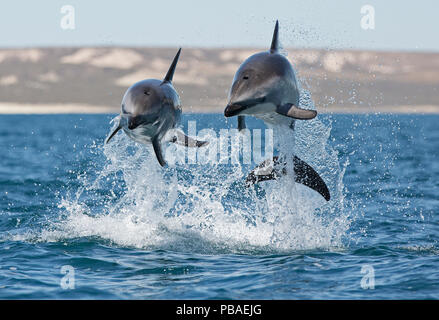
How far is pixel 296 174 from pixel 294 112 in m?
2.47

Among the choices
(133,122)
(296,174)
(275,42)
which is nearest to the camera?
(133,122)

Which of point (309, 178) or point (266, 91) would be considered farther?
point (309, 178)

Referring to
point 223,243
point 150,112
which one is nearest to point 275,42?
point 150,112

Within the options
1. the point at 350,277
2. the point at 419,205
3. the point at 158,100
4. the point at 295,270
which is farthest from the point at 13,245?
the point at 419,205

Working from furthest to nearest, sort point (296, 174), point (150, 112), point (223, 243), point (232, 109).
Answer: point (223, 243) < point (296, 174) < point (150, 112) < point (232, 109)

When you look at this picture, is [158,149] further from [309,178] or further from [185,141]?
[309,178]

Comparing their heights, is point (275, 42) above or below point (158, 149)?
above

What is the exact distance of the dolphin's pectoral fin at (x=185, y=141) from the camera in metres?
13.5

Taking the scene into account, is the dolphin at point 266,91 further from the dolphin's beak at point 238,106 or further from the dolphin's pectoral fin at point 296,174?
the dolphin's pectoral fin at point 296,174

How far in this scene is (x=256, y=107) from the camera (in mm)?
10883

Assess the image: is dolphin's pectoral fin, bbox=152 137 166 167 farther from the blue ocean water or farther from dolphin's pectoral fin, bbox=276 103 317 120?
dolphin's pectoral fin, bbox=276 103 317 120

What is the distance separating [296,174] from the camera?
13.2 m

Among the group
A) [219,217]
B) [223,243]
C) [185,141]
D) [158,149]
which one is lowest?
[223,243]

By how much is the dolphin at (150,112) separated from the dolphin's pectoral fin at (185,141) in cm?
58
